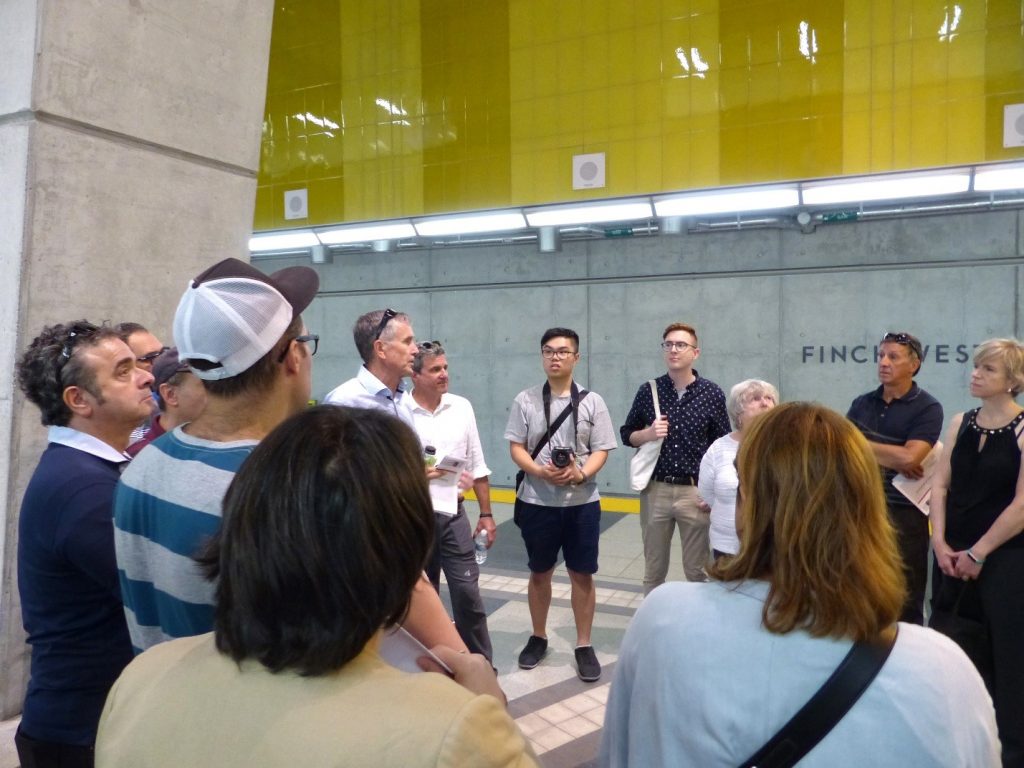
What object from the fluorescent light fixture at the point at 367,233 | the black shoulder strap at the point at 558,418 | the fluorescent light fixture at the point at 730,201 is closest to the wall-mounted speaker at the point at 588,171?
the fluorescent light fixture at the point at 730,201

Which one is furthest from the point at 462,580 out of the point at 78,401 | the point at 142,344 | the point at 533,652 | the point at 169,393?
the point at 78,401

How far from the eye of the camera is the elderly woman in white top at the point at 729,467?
11.7 ft

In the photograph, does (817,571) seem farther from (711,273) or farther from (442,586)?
(711,273)

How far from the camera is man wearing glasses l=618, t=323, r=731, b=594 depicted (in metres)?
4.48

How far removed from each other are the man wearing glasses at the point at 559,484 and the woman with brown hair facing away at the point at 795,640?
9.76 ft

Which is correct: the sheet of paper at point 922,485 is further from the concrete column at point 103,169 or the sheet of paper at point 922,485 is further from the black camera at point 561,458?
the concrete column at point 103,169

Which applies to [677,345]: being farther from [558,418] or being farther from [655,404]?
[558,418]

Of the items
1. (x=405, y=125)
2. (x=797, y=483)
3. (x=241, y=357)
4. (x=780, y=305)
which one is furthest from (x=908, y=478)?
(x=405, y=125)

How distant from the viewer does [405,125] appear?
29.2ft

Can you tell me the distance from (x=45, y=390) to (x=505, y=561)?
493 centimetres

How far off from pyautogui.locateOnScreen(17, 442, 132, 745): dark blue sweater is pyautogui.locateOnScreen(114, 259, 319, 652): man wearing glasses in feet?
1.11

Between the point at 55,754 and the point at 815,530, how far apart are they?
1.67 metres

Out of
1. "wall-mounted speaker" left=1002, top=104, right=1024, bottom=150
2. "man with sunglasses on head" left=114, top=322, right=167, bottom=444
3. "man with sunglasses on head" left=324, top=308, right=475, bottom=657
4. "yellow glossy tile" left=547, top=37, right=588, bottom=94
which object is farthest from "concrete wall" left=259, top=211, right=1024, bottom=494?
"man with sunglasses on head" left=114, top=322, right=167, bottom=444

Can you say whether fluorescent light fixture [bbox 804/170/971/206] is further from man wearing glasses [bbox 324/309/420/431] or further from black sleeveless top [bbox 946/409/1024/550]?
man wearing glasses [bbox 324/309/420/431]
